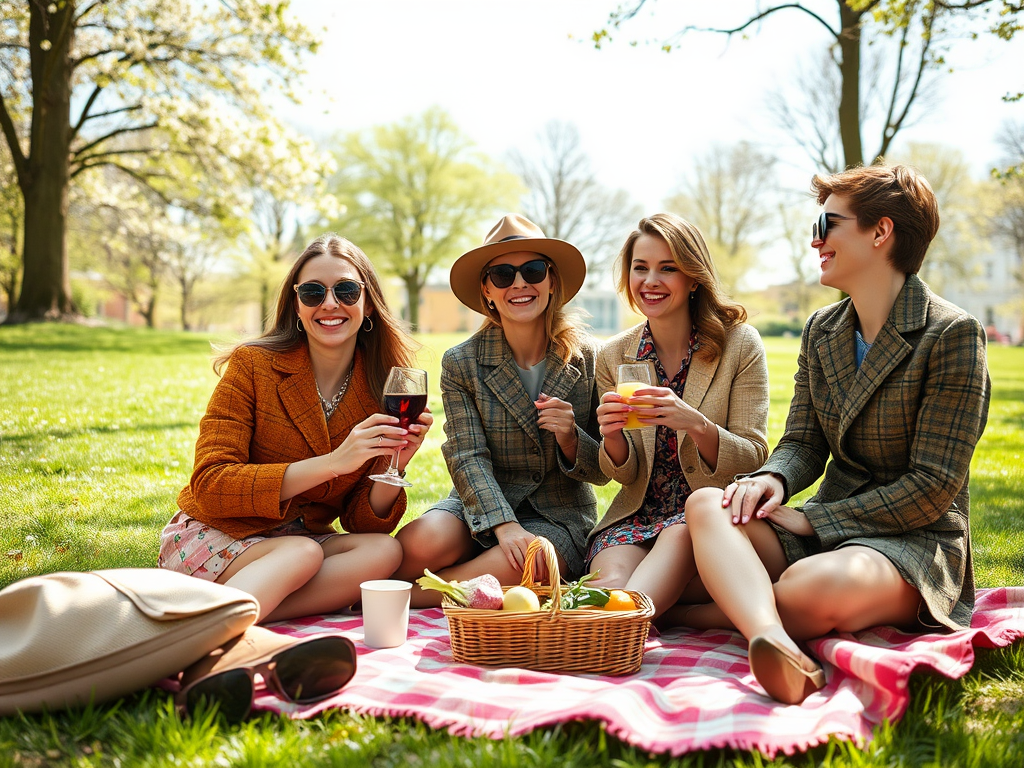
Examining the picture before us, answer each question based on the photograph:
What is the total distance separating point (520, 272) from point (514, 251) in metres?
0.16

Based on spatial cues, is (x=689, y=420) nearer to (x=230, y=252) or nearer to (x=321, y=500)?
(x=321, y=500)

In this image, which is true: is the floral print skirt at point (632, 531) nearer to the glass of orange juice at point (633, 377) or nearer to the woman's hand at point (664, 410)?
the woman's hand at point (664, 410)

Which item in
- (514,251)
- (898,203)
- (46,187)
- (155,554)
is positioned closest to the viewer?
(898,203)

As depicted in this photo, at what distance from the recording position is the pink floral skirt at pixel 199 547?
11.4 feet

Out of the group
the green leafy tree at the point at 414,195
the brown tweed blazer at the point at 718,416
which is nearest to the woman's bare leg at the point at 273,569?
the brown tweed blazer at the point at 718,416

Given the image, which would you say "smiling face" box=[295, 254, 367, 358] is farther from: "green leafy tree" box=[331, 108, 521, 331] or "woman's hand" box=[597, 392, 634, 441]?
"green leafy tree" box=[331, 108, 521, 331]

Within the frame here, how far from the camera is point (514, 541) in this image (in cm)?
374

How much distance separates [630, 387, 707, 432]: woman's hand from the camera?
329 centimetres

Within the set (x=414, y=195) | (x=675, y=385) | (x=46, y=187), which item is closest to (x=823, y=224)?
(x=675, y=385)

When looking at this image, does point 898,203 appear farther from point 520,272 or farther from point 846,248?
point 520,272

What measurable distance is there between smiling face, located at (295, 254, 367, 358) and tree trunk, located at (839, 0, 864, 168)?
10.6 metres

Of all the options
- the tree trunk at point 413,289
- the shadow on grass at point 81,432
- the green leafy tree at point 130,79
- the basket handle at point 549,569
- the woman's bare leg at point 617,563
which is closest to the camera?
the basket handle at point 549,569

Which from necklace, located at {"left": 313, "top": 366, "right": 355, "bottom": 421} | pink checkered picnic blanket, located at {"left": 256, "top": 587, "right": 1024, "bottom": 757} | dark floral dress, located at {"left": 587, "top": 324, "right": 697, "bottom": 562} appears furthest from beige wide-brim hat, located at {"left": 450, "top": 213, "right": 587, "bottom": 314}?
pink checkered picnic blanket, located at {"left": 256, "top": 587, "right": 1024, "bottom": 757}

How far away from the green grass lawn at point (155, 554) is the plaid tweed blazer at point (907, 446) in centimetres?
42
